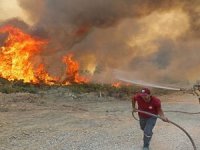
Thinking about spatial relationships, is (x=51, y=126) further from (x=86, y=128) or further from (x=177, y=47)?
(x=177, y=47)

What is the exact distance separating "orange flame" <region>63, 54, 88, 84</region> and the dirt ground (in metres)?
4.46

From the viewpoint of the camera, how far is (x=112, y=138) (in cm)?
1315

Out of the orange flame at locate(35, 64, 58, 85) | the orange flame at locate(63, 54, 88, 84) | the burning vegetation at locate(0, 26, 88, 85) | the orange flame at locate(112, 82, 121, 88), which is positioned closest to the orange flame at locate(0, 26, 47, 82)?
the burning vegetation at locate(0, 26, 88, 85)

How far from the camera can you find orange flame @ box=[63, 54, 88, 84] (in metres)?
29.1

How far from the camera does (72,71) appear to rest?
30.0 meters

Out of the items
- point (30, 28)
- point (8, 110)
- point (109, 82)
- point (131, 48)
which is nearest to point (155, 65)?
point (131, 48)

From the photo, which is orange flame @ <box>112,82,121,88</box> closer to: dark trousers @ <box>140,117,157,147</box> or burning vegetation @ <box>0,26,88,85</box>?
burning vegetation @ <box>0,26,88,85</box>

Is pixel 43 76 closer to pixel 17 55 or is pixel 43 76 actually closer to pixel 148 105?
pixel 17 55

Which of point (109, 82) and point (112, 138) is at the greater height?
point (109, 82)

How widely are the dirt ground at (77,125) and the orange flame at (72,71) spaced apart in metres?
4.46

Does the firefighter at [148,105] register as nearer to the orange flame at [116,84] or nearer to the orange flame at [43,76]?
the orange flame at [43,76]

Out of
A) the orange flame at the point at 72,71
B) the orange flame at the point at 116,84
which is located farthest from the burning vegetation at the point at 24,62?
the orange flame at the point at 116,84

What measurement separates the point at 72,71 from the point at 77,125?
14346mm

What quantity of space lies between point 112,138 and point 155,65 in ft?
81.3
